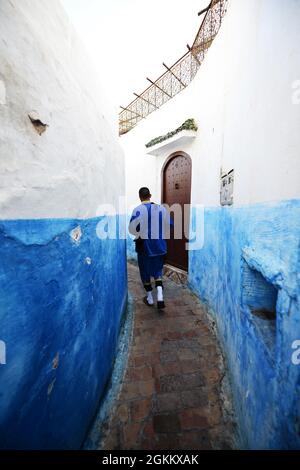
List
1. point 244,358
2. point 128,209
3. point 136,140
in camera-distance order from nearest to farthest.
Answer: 1. point 244,358
2. point 136,140
3. point 128,209

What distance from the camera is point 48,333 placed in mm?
1077

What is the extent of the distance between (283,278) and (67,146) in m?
1.51

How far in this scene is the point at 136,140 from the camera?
6531 mm

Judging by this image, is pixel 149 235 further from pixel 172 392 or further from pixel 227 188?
pixel 172 392

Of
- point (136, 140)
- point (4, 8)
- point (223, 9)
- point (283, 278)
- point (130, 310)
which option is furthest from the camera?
point (136, 140)

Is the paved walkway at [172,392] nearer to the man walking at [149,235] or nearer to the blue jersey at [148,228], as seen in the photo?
the man walking at [149,235]

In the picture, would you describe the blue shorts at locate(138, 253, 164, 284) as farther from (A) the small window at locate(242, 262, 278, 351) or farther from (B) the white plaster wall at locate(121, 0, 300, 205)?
(A) the small window at locate(242, 262, 278, 351)

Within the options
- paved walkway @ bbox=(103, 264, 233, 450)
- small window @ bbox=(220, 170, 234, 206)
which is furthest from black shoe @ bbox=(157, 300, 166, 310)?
small window @ bbox=(220, 170, 234, 206)

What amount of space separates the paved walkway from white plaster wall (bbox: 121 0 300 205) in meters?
1.91

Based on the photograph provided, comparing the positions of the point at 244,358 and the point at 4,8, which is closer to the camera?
the point at 4,8

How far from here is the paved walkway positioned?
64.3 inches

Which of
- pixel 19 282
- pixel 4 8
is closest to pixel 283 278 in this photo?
pixel 19 282

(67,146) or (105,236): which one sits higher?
(67,146)

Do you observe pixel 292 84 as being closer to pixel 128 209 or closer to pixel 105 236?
pixel 105 236
